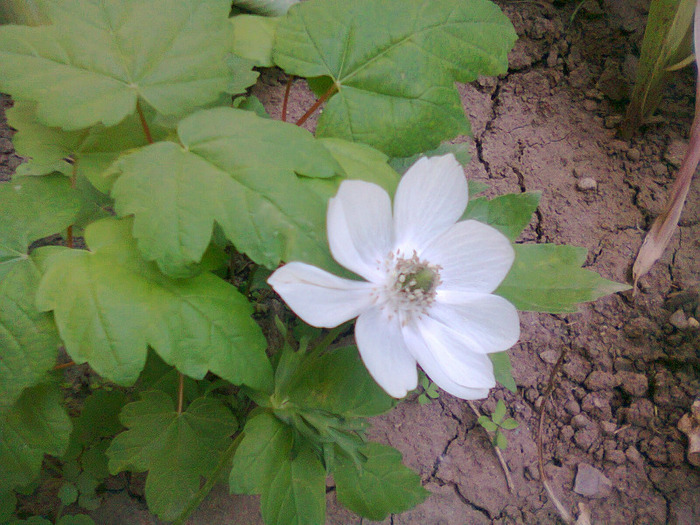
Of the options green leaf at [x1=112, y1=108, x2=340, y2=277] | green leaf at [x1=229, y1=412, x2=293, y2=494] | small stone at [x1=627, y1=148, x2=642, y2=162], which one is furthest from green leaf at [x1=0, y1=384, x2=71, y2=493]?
small stone at [x1=627, y1=148, x2=642, y2=162]

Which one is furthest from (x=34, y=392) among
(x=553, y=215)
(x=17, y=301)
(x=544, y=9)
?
(x=544, y=9)

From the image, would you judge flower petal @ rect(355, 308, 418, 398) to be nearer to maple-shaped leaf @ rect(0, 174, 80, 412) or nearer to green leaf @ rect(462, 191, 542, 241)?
green leaf @ rect(462, 191, 542, 241)

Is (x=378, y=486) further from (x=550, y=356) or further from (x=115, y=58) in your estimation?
(x=115, y=58)

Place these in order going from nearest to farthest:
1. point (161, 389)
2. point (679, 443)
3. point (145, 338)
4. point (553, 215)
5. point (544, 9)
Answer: point (145, 338) < point (161, 389) < point (679, 443) < point (553, 215) < point (544, 9)

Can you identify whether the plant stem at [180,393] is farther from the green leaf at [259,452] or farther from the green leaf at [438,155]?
the green leaf at [438,155]

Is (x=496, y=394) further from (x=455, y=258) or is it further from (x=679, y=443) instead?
(x=455, y=258)

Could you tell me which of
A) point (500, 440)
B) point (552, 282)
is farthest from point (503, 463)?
point (552, 282)
